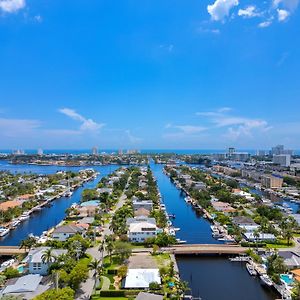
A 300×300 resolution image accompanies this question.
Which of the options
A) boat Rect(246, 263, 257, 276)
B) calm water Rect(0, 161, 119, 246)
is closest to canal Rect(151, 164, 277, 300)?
boat Rect(246, 263, 257, 276)

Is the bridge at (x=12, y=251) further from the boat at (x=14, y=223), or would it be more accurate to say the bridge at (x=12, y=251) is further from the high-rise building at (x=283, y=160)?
the high-rise building at (x=283, y=160)

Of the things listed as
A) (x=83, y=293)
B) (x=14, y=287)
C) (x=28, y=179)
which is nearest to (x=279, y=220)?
(x=83, y=293)

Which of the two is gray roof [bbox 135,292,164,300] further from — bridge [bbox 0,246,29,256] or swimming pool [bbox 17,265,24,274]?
bridge [bbox 0,246,29,256]

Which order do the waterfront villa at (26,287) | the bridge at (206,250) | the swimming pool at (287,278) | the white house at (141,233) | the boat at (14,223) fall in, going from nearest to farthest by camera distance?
the waterfront villa at (26,287) → the swimming pool at (287,278) → the bridge at (206,250) → the white house at (141,233) → the boat at (14,223)

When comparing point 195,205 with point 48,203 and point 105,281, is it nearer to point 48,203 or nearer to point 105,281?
point 48,203

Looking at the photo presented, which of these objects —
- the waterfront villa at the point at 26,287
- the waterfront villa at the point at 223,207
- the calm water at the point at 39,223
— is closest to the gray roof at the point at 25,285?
the waterfront villa at the point at 26,287

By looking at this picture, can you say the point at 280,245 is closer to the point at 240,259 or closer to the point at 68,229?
the point at 240,259

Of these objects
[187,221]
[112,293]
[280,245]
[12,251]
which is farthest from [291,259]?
[12,251]
